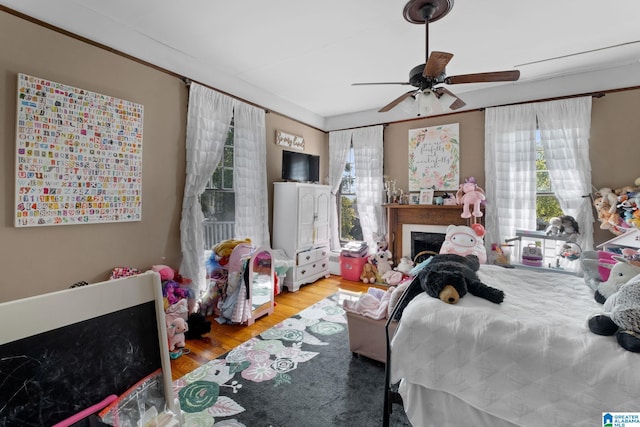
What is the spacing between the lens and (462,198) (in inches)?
147

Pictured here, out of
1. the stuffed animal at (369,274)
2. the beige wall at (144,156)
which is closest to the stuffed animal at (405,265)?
the stuffed animal at (369,274)

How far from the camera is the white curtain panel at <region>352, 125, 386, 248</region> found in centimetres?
455

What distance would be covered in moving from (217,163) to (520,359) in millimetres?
3031

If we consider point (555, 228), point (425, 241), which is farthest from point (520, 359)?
point (425, 241)

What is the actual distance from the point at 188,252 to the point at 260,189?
124 centimetres

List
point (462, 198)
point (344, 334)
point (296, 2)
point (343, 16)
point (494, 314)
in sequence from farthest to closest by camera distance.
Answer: point (462, 198)
point (344, 334)
point (343, 16)
point (296, 2)
point (494, 314)

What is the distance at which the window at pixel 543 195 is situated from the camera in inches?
136

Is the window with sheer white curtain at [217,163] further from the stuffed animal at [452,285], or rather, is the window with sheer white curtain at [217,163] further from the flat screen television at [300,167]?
the stuffed animal at [452,285]

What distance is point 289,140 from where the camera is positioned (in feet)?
14.1

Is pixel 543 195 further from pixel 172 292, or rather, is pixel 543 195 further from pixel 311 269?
pixel 172 292

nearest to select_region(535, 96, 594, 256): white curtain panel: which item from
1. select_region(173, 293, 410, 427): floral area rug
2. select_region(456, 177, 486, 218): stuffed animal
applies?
select_region(456, 177, 486, 218): stuffed animal

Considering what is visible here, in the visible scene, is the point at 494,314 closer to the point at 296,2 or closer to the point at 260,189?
the point at 296,2

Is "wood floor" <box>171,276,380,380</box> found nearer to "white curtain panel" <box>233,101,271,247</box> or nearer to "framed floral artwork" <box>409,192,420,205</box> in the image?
"white curtain panel" <box>233,101,271,247</box>

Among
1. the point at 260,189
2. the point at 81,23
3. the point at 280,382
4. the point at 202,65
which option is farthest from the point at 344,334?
the point at 81,23
